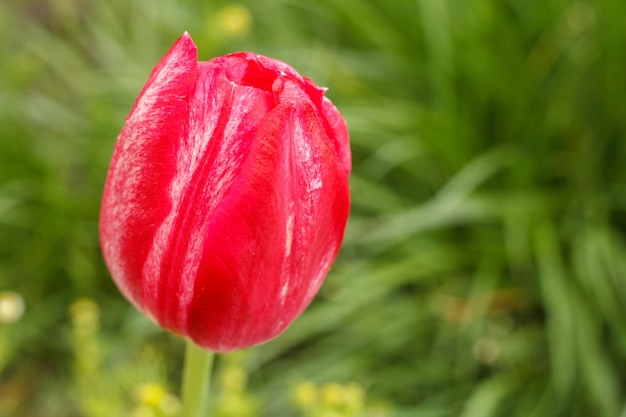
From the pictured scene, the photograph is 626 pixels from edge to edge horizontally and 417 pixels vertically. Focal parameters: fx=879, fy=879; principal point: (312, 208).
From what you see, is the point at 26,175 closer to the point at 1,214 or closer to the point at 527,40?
the point at 1,214

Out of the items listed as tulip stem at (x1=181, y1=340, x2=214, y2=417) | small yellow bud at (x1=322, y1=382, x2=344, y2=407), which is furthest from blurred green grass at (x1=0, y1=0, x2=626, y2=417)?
tulip stem at (x1=181, y1=340, x2=214, y2=417)

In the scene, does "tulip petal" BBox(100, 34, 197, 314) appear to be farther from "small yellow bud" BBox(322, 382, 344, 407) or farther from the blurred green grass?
the blurred green grass

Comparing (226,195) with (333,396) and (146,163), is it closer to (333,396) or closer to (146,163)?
(146,163)

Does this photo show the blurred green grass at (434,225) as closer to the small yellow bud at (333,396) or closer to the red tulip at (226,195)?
the small yellow bud at (333,396)

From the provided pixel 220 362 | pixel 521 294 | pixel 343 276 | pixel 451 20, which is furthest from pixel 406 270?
pixel 451 20

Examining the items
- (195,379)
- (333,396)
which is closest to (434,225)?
(333,396)

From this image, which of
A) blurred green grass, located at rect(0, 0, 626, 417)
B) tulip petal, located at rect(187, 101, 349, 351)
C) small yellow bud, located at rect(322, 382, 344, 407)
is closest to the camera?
tulip petal, located at rect(187, 101, 349, 351)
